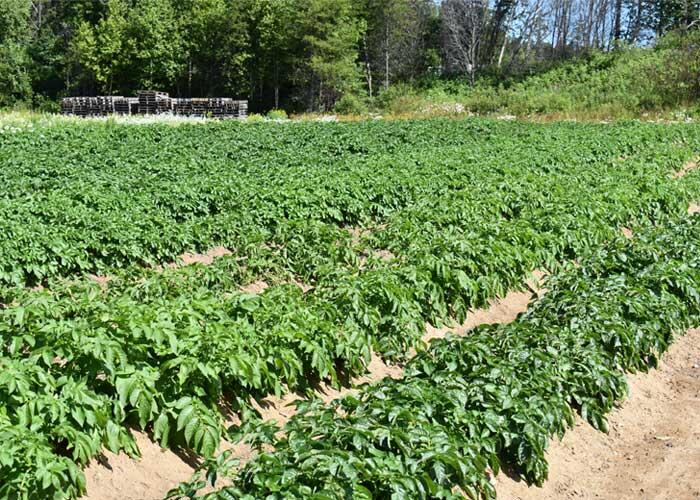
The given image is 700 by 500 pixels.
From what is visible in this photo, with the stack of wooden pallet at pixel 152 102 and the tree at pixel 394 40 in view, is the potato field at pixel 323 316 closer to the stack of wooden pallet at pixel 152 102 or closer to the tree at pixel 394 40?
the stack of wooden pallet at pixel 152 102

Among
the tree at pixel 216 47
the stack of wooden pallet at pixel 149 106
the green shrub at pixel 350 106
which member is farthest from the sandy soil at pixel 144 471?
the tree at pixel 216 47

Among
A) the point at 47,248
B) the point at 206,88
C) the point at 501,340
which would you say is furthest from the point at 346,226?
the point at 206,88

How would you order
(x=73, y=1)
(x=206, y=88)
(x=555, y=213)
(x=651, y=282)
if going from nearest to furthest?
(x=651, y=282) < (x=555, y=213) < (x=206, y=88) < (x=73, y=1)

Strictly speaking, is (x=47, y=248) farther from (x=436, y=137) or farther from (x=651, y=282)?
(x=436, y=137)

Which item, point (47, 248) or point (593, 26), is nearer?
point (47, 248)

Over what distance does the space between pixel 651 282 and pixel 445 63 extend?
173 ft

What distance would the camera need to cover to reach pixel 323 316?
6.30m

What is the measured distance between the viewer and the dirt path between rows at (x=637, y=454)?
519 cm

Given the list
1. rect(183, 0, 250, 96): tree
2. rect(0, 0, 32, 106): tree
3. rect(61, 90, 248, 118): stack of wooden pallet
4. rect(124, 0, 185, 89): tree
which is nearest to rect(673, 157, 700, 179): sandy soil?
rect(61, 90, 248, 118): stack of wooden pallet

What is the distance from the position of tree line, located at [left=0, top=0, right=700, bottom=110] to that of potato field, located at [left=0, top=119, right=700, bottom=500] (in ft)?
123

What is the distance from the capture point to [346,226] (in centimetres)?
1199

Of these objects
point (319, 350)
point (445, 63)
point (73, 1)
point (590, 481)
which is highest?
point (73, 1)

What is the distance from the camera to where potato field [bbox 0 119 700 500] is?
416 centimetres

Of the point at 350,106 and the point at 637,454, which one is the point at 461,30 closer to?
the point at 350,106
